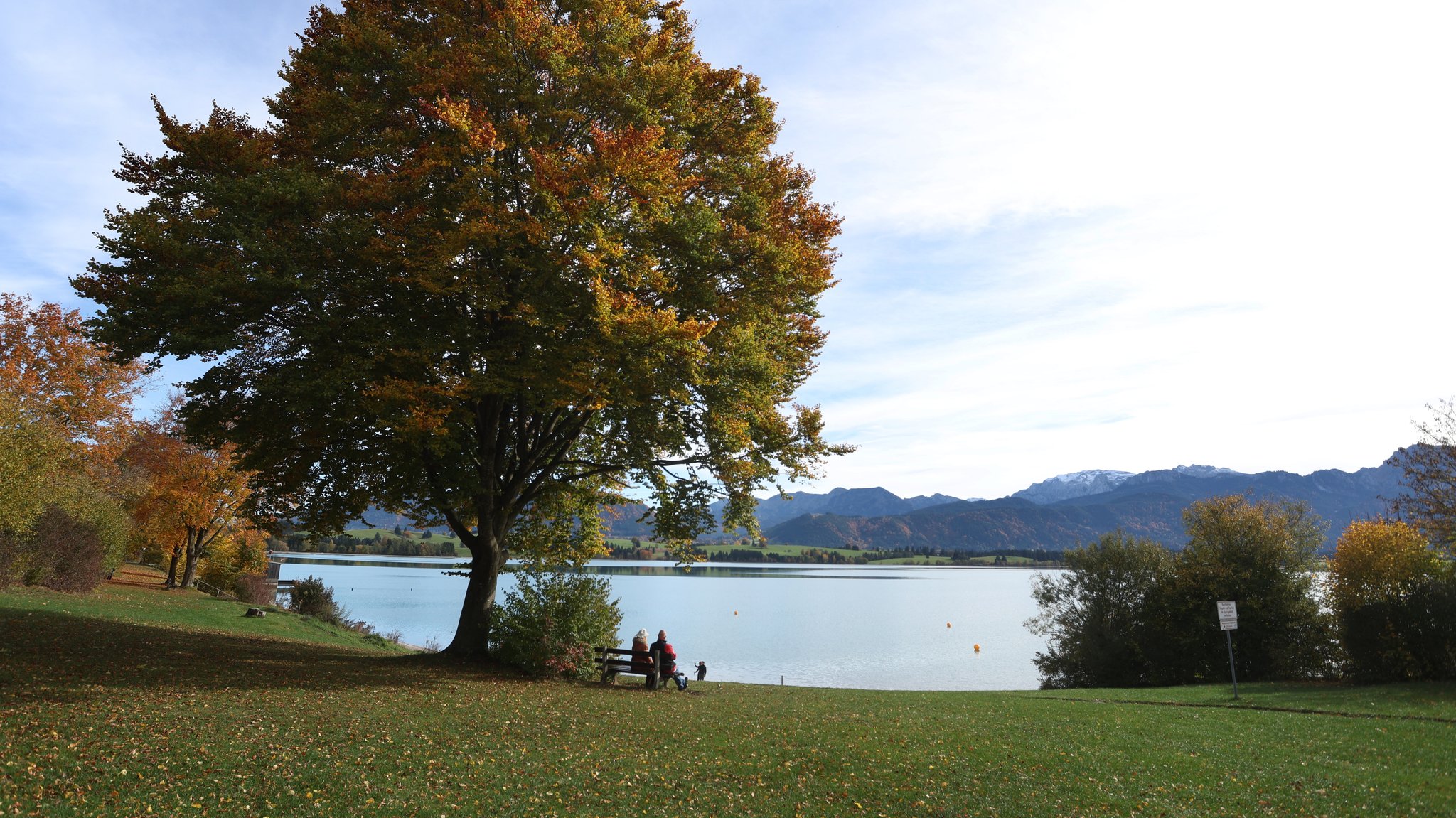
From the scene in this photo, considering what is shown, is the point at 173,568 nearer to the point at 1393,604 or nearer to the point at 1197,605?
the point at 1197,605

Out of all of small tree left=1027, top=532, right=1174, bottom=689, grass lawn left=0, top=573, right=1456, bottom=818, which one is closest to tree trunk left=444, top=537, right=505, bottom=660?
grass lawn left=0, top=573, right=1456, bottom=818

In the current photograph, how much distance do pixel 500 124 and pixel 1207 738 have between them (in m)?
19.6

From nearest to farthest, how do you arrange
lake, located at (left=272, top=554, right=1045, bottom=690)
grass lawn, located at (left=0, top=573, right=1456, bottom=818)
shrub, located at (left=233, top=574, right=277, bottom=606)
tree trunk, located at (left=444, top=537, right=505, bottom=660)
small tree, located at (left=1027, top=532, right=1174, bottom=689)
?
1. grass lawn, located at (left=0, top=573, right=1456, bottom=818)
2. tree trunk, located at (left=444, top=537, right=505, bottom=660)
3. small tree, located at (left=1027, top=532, right=1174, bottom=689)
4. lake, located at (left=272, top=554, right=1045, bottom=690)
5. shrub, located at (left=233, top=574, right=277, bottom=606)

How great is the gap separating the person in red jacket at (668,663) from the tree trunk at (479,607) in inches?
185

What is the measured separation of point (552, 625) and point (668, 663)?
10.7ft

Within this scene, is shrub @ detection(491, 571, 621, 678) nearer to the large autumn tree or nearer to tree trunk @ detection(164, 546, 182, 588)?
the large autumn tree

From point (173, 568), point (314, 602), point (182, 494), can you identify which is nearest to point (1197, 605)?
point (314, 602)

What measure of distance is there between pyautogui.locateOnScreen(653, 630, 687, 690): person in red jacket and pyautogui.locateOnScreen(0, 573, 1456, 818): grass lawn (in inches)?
57.8

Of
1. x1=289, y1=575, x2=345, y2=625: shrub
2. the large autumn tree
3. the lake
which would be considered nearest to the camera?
the large autumn tree

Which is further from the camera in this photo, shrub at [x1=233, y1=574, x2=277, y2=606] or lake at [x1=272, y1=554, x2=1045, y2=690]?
shrub at [x1=233, y1=574, x2=277, y2=606]

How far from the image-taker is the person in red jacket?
62.4 feet

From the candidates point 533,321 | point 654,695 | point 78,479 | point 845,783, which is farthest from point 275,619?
point 845,783

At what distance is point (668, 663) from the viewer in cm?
1908

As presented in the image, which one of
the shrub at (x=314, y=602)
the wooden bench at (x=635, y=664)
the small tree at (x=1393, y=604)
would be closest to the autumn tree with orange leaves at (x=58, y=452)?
the shrub at (x=314, y=602)
